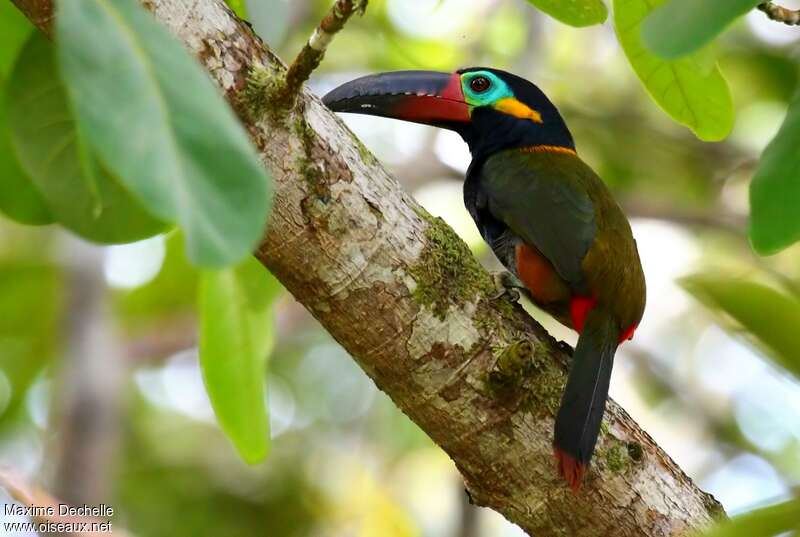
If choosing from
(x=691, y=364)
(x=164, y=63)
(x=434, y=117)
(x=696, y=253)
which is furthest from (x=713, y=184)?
(x=164, y=63)

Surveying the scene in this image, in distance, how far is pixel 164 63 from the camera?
1.69m

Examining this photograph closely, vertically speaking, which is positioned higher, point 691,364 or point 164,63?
point 691,364

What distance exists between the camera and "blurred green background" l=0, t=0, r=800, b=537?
6012 mm

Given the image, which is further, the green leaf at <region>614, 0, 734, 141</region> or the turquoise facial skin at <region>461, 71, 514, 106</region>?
the turquoise facial skin at <region>461, 71, 514, 106</region>

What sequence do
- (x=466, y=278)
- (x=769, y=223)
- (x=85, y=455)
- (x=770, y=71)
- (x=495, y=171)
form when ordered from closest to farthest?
(x=769, y=223)
(x=466, y=278)
(x=495, y=171)
(x=85, y=455)
(x=770, y=71)

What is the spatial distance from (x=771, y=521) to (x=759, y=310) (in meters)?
0.26

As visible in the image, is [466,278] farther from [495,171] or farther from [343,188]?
[495,171]

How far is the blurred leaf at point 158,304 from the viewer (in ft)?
21.2

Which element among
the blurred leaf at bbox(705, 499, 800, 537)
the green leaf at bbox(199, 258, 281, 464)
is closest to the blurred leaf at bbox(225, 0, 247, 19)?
the green leaf at bbox(199, 258, 281, 464)

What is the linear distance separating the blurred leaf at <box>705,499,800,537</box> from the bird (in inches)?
49.7

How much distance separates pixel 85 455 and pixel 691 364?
404cm

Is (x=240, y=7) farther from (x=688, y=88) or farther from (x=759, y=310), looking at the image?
(x=759, y=310)

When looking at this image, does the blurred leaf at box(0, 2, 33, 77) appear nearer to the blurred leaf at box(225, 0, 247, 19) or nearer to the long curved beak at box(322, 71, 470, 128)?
the blurred leaf at box(225, 0, 247, 19)

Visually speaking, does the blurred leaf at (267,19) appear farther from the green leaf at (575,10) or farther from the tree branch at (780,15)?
the tree branch at (780,15)
